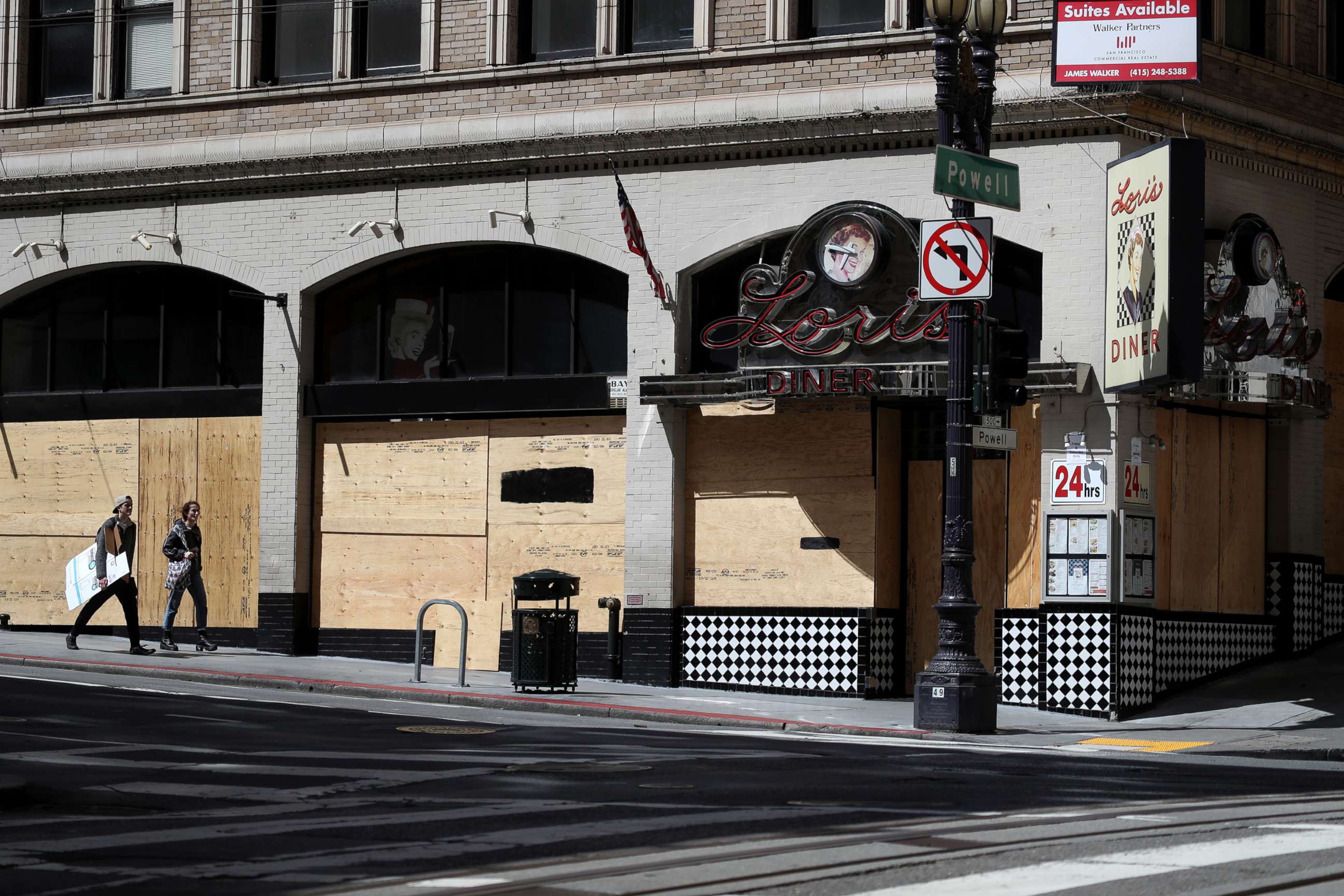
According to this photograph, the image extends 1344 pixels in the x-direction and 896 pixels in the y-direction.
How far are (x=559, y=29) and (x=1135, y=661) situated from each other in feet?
35.2

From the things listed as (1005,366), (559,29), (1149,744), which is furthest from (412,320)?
(1149,744)

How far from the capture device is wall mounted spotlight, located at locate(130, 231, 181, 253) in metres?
25.8

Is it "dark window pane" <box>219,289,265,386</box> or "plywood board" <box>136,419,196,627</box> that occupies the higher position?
"dark window pane" <box>219,289,265,386</box>

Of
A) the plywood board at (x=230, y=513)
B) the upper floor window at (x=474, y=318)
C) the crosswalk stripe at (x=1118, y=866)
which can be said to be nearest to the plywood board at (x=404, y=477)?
the upper floor window at (x=474, y=318)

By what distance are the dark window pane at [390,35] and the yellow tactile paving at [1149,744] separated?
12.8 meters

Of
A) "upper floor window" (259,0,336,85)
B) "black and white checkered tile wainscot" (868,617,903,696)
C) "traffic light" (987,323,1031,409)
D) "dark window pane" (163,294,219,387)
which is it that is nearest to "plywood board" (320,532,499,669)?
"dark window pane" (163,294,219,387)

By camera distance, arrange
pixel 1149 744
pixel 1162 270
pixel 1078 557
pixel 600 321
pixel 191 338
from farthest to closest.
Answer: pixel 191 338 → pixel 600 321 → pixel 1078 557 → pixel 1162 270 → pixel 1149 744

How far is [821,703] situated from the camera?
21438 millimetres

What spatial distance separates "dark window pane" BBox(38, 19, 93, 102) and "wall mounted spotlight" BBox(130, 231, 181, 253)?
2.63 m

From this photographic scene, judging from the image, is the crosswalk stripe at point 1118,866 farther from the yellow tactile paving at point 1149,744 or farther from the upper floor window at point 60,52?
the upper floor window at point 60,52

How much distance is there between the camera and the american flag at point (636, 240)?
74.0 ft

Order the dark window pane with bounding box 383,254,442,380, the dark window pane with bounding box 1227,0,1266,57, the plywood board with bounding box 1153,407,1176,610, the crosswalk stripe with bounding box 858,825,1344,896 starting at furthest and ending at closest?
the dark window pane with bounding box 383,254,442,380
the dark window pane with bounding box 1227,0,1266,57
the plywood board with bounding box 1153,407,1176,610
the crosswalk stripe with bounding box 858,825,1344,896

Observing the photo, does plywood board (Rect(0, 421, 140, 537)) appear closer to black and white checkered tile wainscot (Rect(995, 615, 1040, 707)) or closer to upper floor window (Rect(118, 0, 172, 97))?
upper floor window (Rect(118, 0, 172, 97))

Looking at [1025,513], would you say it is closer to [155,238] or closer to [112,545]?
[112,545]
